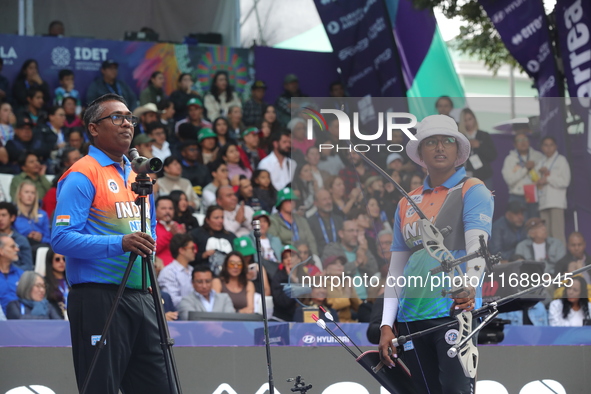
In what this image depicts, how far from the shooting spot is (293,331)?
24.3ft

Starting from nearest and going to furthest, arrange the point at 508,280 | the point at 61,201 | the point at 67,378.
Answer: the point at 61,201 → the point at 508,280 → the point at 67,378

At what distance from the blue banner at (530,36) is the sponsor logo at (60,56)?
7.15 metres

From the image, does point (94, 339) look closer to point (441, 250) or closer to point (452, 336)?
point (452, 336)

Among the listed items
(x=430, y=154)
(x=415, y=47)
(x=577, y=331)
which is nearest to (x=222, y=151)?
(x=415, y=47)

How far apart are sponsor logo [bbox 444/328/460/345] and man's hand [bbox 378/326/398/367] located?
0.34 m

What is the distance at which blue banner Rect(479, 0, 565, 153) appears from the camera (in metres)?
11.4

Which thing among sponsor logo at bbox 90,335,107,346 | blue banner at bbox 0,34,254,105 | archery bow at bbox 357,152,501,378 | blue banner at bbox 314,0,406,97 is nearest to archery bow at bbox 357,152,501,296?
archery bow at bbox 357,152,501,378

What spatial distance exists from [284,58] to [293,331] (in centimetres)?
984

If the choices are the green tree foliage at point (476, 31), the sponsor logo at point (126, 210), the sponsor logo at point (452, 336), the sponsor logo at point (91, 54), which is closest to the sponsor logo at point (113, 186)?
the sponsor logo at point (126, 210)

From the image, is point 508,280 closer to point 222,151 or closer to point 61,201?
point 61,201

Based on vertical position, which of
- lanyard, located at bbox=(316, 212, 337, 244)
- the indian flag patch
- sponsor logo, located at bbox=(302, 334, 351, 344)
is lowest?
sponsor logo, located at bbox=(302, 334, 351, 344)

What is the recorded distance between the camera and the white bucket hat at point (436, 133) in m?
5.45

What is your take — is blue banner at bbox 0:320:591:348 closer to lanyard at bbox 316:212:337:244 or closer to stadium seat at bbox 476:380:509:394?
stadium seat at bbox 476:380:509:394

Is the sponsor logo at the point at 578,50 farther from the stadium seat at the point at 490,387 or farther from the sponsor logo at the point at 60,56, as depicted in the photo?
the sponsor logo at the point at 60,56
